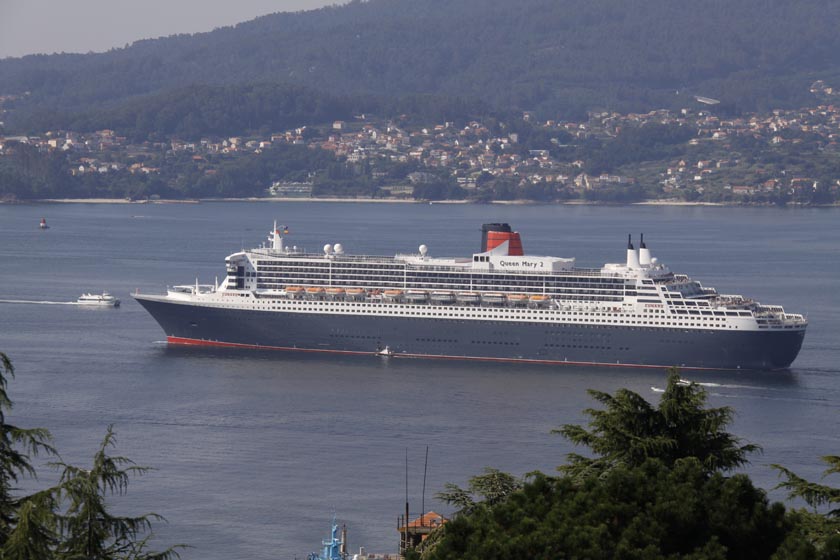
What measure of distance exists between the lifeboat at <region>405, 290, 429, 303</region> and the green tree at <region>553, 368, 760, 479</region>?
2809 cm

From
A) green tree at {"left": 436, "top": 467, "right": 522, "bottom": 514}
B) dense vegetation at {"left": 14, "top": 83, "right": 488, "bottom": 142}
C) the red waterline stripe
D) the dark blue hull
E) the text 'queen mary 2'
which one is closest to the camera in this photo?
green tree at {"left": 436, "top": 467, "right": 522, "bottom": 514}

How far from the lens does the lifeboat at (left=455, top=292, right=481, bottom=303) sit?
139 feet

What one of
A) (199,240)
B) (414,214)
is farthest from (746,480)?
(414,214)

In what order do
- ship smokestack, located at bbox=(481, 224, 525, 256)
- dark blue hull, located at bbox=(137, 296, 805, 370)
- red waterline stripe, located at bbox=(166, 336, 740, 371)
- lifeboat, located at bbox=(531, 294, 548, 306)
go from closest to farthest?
dark blue hull, located at bbox=(137, 296, 805, 370)
red waterline stripe, located at bbox=(166, 336, 740, 371)
lifeboat, located at bbox=(531, 294, 548, 306)
ship smokestack, located at bbox=(481, 224, 525, 256)

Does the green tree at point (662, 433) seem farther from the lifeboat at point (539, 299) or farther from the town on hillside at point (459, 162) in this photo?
the town on hillside at point (459, 162)

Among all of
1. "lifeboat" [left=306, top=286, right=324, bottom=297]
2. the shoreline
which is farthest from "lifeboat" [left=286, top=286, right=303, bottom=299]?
the shoreline

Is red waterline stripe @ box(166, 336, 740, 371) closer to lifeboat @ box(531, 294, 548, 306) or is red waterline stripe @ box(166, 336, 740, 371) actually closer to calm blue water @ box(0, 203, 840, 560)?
calm blue water @ box(0, 203, 840, 560)

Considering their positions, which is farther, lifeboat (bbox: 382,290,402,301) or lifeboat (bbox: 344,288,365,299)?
lifeboat (bbox: 344,288,365,299)

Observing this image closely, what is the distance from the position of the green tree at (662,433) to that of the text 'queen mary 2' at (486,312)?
25.7 m

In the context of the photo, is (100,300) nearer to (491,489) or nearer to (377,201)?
(491,489)

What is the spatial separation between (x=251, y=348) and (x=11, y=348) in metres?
6.07

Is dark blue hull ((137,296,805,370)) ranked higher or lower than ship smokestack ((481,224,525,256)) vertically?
lower

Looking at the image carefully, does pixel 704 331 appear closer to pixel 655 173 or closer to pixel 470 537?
pixel 470 537

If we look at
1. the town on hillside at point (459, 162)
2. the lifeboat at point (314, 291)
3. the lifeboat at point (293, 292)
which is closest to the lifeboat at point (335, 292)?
the lifeboat at point (314, 291)
